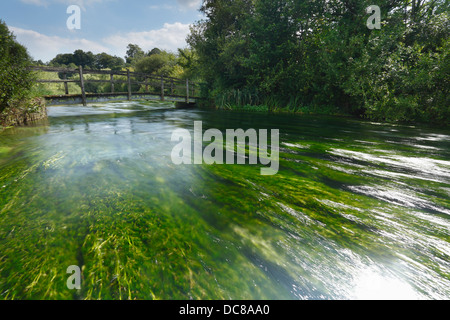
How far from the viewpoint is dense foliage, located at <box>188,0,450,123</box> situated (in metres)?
8.75

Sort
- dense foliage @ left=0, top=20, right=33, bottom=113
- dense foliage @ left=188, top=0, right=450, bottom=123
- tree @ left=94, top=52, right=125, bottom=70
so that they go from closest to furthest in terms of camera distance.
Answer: dense foliage @ left=0, top=20, right=33, bottom=113
dense foliage @ left=188, top=0, right=450, bottom=123
tree @ left=94, top=52, right=125, bottom=70

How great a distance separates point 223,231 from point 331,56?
12381 mm

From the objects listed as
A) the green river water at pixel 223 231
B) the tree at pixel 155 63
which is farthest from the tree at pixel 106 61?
the green river water at pixel 223 231

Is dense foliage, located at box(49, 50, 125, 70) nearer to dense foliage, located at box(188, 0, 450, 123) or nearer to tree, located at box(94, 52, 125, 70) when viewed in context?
tree, located at box(94, 52, 125, 70)

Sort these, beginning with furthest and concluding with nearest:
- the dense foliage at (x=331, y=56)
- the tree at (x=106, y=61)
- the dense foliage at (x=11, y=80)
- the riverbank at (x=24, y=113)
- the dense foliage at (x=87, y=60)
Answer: the tree at (x=106, y=61)
the dense foliage at (x=87, y=60)
the dense foliage at (x=331, y=56)
the riverbank at (x=24, y=113)
the dense foliage at (x=11, y=80)

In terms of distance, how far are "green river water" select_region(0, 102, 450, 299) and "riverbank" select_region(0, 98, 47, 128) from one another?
4.71 m

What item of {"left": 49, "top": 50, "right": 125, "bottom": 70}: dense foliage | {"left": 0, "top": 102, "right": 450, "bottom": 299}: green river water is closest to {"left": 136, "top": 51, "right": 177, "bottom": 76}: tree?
{"left": 49, "top": 50, "right": 125, "bottom": 70}: dense foliage

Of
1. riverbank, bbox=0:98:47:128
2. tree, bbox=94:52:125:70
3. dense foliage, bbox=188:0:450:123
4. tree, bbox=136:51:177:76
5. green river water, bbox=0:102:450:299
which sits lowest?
green river water, bbox=0:102:450:299

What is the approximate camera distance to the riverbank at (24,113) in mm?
6399


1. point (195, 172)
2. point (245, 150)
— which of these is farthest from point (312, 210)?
point (245, 150)

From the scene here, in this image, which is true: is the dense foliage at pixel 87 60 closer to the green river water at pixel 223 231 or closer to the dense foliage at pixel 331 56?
the dense foliage at pixel 331 56

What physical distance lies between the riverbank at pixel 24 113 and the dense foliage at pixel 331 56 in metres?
10.8

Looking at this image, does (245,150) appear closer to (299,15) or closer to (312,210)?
(312,210)

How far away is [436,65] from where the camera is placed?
26.4 feet
